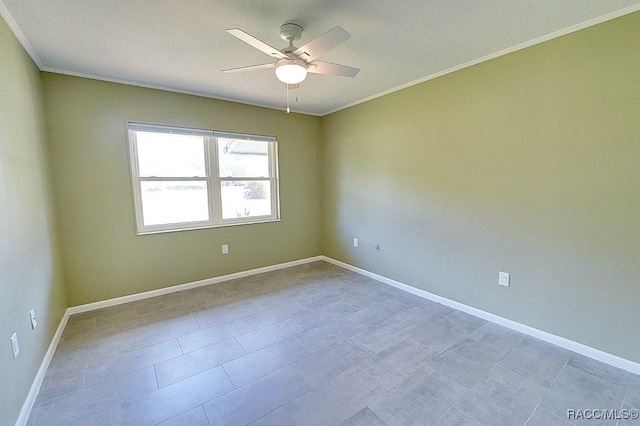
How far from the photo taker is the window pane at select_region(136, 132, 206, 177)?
3.11 m

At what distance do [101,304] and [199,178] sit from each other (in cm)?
175

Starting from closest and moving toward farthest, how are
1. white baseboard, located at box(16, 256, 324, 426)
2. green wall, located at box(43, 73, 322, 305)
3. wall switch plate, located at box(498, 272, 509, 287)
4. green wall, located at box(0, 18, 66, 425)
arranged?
green wall, located at box(0, 18, 66, 425), white baseboard, located at box(16, 256, 324, 426), wall switch plate, located at box(498, 272, 509, 287), green wall, located at box(43, 73, 322, 305)

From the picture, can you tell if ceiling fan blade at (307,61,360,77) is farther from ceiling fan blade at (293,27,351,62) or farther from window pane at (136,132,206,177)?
window pane at (136,132,206,177)

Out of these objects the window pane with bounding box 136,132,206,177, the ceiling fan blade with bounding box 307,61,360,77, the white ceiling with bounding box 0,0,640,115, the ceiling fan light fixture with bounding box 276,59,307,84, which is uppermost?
the white ceiling with bounding box 0,0,640,115

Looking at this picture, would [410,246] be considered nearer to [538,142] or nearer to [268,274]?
[538,142]

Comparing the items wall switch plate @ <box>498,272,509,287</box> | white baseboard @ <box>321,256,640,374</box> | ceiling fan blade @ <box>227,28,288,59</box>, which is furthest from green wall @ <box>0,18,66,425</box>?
wall switch plate @ <box>498,272,509,287</box>

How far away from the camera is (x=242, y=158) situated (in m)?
3.84

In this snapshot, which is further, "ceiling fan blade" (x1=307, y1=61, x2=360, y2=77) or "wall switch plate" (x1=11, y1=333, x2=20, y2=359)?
"ceiling fan blade" (x1=307, y1=61, x2=360, y2=77)

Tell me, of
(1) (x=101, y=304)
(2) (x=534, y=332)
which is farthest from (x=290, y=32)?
(1) (x=101, y=304)

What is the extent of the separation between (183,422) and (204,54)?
2.65 meters

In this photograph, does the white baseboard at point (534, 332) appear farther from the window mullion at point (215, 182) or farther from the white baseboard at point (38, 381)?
the white baseboard at point (38, 381)

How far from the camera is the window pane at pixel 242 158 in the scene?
3656mm

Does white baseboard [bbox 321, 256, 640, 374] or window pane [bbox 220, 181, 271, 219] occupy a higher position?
window pane [bbox 220, 181, 271, 219]

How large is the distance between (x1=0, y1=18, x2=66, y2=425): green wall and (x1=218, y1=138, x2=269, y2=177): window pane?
1.71 meters
